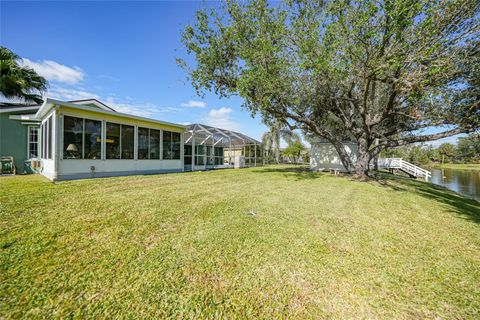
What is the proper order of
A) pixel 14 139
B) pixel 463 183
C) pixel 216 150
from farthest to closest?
pixel 463 183 < pixel 216 150 < pixel 14 139

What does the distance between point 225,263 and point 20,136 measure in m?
14.4


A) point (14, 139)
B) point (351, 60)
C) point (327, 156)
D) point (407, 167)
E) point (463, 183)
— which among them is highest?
point (351, 60)

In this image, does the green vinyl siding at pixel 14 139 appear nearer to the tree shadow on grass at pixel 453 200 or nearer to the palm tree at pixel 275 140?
the tree shadow on grass at pixel 453 200

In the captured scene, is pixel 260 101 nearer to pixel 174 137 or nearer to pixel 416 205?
pixel 174 137

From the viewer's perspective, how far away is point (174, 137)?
12.0 m

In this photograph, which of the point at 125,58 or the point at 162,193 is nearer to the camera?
the point at 162,193

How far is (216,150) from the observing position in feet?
57.7

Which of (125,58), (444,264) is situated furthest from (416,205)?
(125,58)

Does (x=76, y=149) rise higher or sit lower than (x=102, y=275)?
higher

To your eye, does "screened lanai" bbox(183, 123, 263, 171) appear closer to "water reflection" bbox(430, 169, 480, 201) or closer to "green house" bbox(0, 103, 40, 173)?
"green house" bbox(0, 103, 40, 173)

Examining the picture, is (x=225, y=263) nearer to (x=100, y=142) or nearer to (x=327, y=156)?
(x=100, y=142)

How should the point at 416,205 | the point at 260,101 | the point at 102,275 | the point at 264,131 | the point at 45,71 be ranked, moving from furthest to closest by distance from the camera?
1. the point at 264,131
2. the point at 45,71
3. the point at 260,101
4. the point at 416,205
5. the point at 102,275

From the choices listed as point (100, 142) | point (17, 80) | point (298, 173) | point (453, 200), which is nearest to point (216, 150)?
point (298, 173)

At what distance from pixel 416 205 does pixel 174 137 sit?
11692 mm
